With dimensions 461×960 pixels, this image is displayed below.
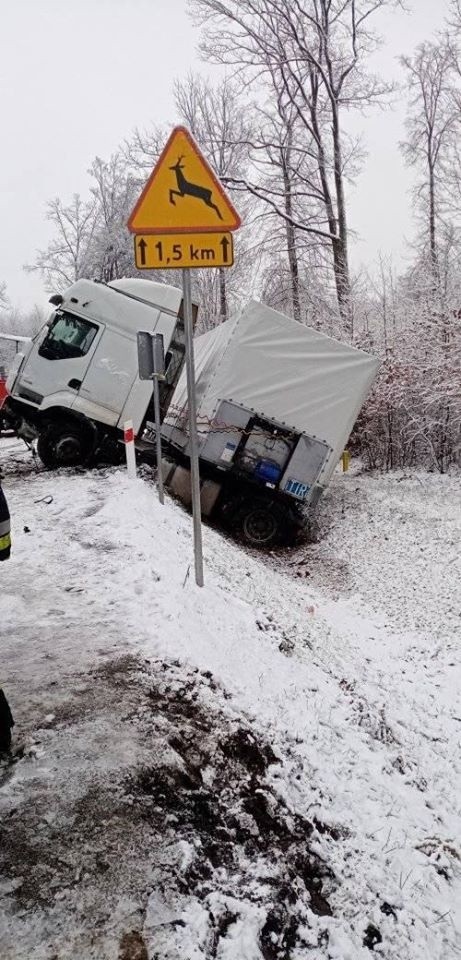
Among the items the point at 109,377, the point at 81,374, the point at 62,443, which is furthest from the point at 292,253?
the point at 62,443

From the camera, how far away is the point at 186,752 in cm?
295

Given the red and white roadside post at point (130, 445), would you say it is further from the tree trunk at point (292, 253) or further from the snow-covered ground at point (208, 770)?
the tree trunk at point (292, 253)

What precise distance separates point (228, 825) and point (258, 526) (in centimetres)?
781

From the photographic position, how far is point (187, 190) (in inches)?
165

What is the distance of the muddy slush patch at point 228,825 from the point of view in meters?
2.17

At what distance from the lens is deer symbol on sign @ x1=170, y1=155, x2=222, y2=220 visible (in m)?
4.15

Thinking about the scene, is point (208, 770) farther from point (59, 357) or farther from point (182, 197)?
point (59, 357)

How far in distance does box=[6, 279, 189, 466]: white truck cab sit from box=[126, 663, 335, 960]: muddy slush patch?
24.7ft

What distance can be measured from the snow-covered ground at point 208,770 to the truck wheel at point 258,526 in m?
3.62

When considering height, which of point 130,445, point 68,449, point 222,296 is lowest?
point 68,449

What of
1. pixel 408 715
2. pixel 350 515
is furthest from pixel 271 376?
pixel 408 715

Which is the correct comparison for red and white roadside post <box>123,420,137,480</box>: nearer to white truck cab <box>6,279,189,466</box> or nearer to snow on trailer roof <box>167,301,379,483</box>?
white truck cab <box>6,279,189,466</box>

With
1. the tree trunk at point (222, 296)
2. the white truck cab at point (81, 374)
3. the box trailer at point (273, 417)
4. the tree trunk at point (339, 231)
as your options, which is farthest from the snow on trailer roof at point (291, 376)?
the tree trunk at point (222, 296)

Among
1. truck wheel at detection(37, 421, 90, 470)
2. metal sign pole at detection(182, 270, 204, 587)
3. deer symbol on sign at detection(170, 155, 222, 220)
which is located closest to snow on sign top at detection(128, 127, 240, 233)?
deer symbol on sign at detection(170, 155, 222, 220)
